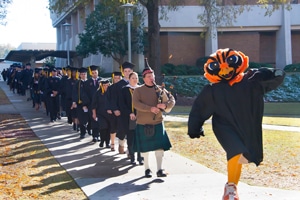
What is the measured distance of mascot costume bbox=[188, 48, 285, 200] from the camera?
20.9 feet

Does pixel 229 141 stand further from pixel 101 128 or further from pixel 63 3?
pixel 63 3

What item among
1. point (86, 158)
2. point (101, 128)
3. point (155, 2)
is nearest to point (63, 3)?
point (155, 2)

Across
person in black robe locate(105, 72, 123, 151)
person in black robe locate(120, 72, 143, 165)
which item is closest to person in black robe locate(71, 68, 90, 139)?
person in black robe locate(105, 72, 123, 151)

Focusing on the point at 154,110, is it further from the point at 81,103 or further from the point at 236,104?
the point at 81,103

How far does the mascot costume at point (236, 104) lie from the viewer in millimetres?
6375

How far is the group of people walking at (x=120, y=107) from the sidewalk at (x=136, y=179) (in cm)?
33

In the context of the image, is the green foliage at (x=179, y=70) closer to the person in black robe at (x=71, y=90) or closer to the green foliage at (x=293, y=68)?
the green foliage at (x=293, y=68)

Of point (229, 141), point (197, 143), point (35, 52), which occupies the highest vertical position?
point (35, 52)

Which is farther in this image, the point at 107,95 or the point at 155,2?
the point at 155,2

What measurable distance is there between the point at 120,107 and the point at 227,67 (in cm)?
415

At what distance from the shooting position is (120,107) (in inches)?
405

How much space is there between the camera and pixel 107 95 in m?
11.0

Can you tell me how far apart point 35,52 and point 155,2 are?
2146 cm

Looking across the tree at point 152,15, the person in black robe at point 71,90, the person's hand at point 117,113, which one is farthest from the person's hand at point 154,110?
the tree at point 152,15
